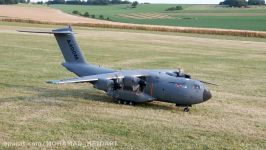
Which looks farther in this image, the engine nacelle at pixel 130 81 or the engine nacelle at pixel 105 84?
the engine nacelle at pixel 105 84

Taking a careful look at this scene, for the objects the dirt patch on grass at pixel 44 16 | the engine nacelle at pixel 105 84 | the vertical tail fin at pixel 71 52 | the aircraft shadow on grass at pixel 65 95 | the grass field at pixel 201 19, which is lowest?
the grass field at pixel 201 19

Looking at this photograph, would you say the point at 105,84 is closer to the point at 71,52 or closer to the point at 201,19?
the point at 71,52

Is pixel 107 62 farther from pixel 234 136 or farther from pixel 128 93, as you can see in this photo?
pixel 234 136

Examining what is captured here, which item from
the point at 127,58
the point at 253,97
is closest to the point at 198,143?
the point at 253,97

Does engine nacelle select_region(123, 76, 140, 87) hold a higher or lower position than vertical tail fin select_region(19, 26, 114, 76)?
lower

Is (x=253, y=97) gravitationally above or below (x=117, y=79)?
below

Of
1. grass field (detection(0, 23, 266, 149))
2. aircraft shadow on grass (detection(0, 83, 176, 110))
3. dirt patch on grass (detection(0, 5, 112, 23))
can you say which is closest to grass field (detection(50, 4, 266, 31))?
dirt patch on grass (detection(0, 5, 112, 23))

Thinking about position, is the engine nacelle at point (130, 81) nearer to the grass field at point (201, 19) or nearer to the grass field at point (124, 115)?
the grass field at point (124, 115)

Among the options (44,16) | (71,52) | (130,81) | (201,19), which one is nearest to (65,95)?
(71,52)

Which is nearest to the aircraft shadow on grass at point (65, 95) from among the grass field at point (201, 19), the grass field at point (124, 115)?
the grass field at point (124, 115)

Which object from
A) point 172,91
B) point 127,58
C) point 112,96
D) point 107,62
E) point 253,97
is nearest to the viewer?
point 172,91

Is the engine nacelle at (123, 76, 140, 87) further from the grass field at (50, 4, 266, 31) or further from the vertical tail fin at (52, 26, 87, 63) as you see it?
the grass field at (50, 4, 266, 31)

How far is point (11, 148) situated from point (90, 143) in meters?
2.39

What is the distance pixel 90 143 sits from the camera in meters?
13.6
